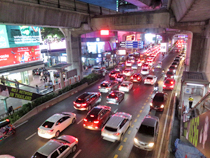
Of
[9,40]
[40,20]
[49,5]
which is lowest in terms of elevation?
[9,40]

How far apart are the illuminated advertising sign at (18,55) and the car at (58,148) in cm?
1714

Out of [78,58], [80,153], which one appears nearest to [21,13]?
[78,58]

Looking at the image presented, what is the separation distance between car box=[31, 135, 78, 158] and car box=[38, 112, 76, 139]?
5.19 feet

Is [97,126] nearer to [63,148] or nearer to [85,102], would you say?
[63,148]

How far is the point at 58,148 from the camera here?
9453mm

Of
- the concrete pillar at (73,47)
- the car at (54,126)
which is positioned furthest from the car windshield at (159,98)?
the concrete pillar at (73,47)

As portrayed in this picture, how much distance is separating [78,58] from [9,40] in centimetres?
1028

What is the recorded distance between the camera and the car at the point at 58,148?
902 cm

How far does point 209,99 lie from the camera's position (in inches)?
463

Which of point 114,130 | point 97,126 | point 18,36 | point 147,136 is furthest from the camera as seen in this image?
point 18,36

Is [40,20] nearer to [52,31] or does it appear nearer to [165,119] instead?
[165,119]

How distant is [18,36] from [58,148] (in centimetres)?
2044

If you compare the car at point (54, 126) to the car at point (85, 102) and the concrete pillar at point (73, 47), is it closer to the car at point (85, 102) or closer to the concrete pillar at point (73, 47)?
the car at point (85, 102)

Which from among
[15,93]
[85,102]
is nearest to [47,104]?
[15,93]
